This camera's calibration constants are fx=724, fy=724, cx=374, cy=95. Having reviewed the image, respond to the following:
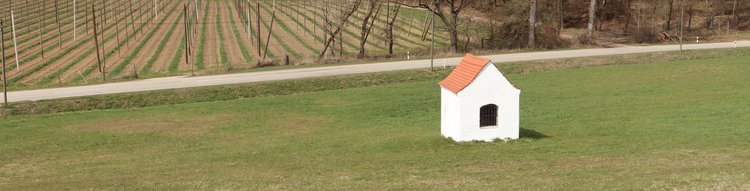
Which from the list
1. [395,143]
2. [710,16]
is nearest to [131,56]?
[395,143]

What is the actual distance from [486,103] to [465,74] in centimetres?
138

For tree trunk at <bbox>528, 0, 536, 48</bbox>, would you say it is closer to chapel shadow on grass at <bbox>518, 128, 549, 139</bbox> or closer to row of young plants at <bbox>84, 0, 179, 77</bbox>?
row of young plants at <bbox>84, 0, 179, 77</bbox>

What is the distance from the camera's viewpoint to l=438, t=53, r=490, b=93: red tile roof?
2569cm

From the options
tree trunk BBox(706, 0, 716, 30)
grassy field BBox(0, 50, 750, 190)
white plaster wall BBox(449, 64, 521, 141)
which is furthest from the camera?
tree trunk BBox(706, 0, 716, 30)

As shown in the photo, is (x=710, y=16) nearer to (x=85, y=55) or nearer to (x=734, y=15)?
(x=734, y=15)

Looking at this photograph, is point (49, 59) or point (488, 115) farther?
point (49, 59)

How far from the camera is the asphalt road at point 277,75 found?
42.1 meters

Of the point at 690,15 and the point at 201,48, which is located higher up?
the point at 690,15

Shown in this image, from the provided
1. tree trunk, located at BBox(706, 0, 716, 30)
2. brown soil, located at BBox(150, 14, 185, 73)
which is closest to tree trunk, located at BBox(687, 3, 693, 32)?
tree trunk, located at BBox(706, 0, 716, 30)

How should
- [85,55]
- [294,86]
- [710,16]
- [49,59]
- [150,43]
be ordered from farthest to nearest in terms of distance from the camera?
1. [710,16]
2. [150,43]
3. [85,55]
4. [49,59]
5. [294,86]

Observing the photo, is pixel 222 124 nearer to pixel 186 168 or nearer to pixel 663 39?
pixel 186 168

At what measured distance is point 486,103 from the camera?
25828mm

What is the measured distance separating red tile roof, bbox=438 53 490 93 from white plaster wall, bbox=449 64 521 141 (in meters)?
0.18

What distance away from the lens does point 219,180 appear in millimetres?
20500
